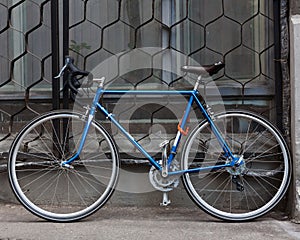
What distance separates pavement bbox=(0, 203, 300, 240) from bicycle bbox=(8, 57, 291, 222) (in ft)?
0.29

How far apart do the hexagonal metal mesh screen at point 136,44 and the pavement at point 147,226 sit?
0.69 m

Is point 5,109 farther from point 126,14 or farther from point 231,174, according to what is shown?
point 231,174

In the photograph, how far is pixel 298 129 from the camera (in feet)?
10.2

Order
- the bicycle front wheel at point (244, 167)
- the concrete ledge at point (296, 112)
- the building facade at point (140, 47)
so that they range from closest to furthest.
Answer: the concrete ledge at point (296, 112), the bicycle front wheel at point (244, 167), the building facade at point (140, 47)

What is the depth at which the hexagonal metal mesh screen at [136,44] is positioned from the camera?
12.0ft

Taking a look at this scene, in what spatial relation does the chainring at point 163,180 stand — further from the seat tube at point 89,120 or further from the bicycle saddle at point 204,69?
the bicycle saddle at point 204,69

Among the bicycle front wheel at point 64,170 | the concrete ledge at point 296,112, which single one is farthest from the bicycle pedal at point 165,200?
the concrete ledge at point 296,112

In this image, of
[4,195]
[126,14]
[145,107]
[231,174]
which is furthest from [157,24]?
[4,195]

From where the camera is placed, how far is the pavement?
2.86m

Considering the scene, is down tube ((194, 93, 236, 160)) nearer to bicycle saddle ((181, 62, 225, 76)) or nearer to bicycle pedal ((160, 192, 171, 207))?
bicycle saddle ((181, 62, 225, 76))

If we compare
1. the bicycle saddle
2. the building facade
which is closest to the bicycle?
the bicycle saddle

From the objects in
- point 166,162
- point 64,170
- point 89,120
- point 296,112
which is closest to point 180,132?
point 166,162

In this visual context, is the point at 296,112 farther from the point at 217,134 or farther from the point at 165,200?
the point at 165,200

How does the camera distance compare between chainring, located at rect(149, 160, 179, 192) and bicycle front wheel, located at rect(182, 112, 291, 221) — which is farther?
bicycle front wheel, located at rect(182, 112, 291, 221)
